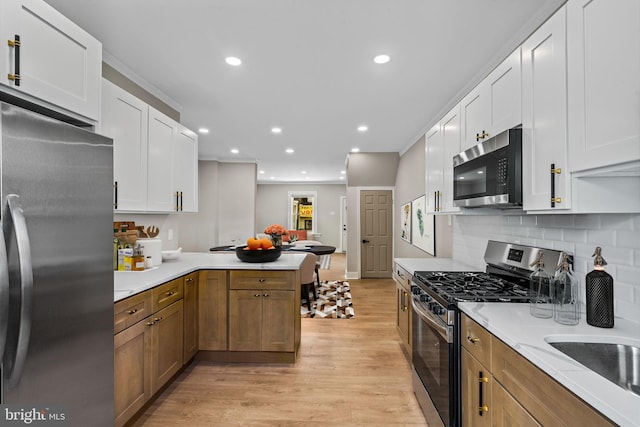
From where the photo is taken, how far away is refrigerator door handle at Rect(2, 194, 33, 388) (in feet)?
3.34

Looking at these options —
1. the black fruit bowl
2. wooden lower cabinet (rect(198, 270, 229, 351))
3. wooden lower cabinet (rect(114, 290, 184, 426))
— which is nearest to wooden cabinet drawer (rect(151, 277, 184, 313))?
wooden lower cabinet (rect(114, 290, 184, 426))

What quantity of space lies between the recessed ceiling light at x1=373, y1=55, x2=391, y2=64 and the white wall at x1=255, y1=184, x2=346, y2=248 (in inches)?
359

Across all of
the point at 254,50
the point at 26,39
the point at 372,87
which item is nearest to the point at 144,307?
the point at 26,39

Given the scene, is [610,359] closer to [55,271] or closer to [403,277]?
[403,277]

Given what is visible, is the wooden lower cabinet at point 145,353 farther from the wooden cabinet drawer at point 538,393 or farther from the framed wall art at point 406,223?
the framed wall art at point 406,223

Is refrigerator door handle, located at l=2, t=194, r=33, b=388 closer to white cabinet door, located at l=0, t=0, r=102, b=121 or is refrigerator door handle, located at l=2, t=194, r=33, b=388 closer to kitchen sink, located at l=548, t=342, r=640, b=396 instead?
white cabinet door, located at l=0, t=0, r=102, b=121

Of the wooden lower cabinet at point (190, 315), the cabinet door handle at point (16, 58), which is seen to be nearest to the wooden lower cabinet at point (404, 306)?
the wooden lower cabinet at point (190, 315)

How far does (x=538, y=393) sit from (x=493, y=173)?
1218 mm

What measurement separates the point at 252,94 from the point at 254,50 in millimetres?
975

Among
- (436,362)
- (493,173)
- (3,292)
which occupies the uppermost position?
(493,173)

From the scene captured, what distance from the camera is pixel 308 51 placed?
8.44ft

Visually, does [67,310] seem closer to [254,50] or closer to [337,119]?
[254,50]

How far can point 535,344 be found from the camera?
3.74 ft

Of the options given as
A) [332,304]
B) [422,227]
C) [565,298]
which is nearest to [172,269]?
[565,298]
